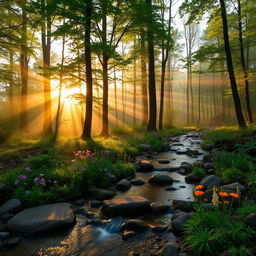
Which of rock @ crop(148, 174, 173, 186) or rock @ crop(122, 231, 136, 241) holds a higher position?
rock @ crop(148, 174, 173, 186)

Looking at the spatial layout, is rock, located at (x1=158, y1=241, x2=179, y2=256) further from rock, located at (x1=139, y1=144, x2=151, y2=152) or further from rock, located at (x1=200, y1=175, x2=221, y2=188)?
rock, located at (x1=139, y1=144, x2=151, y2=152)

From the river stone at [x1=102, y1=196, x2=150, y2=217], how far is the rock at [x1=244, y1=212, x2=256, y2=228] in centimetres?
199

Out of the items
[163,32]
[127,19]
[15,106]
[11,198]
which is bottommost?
[11,198]

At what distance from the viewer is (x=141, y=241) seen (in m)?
3.19

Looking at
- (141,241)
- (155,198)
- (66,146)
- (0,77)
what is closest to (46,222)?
(141,241)

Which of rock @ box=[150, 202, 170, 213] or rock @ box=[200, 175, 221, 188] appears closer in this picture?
rock @ box=[150, 202, 170, 213]

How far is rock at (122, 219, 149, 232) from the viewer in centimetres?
353

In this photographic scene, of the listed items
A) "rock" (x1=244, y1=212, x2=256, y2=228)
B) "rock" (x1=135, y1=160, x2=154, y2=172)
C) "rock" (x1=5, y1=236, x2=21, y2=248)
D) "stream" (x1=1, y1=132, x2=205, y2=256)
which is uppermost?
"rock" (x1=244, y1=212, x2=256, y2=228)

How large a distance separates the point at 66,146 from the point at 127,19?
28.3 ft

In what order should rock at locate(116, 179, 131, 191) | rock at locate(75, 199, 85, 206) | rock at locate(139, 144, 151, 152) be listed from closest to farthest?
1. rock at locate(75, 199, 85, 206)
2. rock at locate(116, 179, 131, 191)
3. rock at locate(139, 144, 151, 152)

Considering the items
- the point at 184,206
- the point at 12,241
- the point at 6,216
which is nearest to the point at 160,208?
the point at 184,206

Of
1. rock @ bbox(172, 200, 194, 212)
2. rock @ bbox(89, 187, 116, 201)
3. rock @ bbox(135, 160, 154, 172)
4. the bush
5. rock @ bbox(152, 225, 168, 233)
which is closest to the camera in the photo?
the bush

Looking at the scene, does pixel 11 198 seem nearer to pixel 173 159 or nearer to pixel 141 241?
pixel 141 241

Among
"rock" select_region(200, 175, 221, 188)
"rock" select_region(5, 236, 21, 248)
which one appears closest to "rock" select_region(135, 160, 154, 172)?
"rock" select_region(200, 175, 221, 188)
